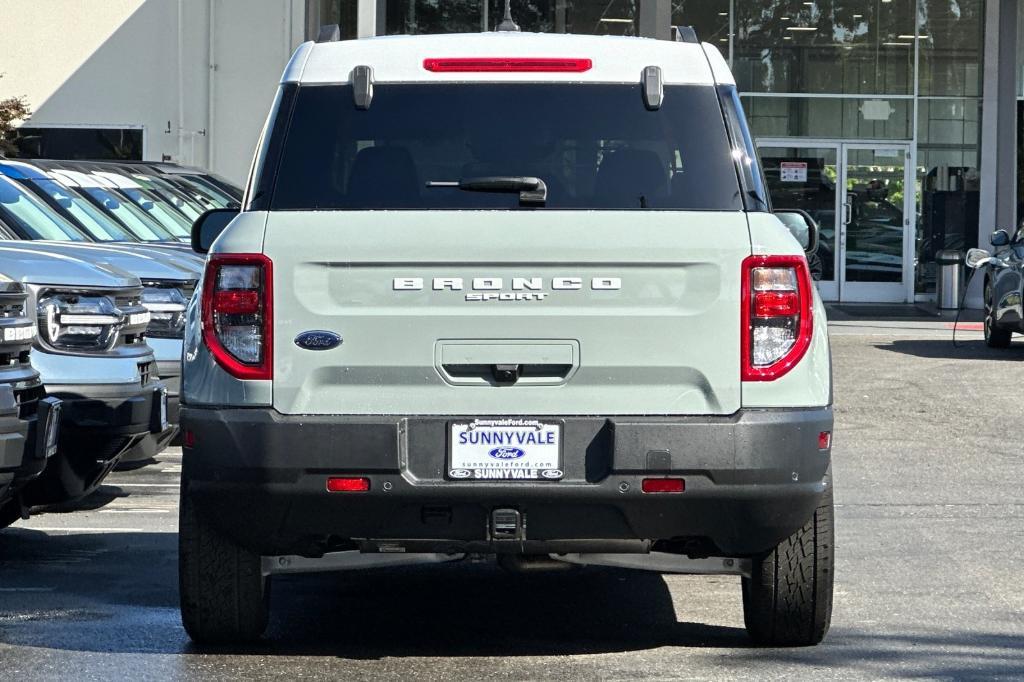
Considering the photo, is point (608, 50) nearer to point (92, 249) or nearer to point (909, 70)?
point (92, 249)

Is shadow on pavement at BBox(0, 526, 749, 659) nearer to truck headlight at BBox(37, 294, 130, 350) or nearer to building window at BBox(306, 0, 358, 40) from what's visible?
truck headlight at BBox(37, 294, 130, 350)

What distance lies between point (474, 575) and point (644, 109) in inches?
104

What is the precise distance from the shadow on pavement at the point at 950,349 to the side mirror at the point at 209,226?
42.5ft

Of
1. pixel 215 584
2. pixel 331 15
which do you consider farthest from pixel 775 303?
pixel 331 15

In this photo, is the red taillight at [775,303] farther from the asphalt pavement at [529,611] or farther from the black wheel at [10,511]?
the black wheel at [10,511]

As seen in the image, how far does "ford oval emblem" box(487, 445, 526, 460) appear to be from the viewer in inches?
211

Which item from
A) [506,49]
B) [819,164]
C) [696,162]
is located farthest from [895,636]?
[819,164]

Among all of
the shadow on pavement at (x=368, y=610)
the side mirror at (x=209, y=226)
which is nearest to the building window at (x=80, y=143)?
the shadow on pavement at (x=368, y=610)

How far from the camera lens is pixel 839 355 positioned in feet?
60.2

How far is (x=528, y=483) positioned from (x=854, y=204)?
22.8 metres

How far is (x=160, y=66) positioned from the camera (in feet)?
82.0

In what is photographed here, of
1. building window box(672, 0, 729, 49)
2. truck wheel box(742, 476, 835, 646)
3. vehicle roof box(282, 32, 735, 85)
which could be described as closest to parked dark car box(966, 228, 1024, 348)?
building window box(672, 0, 729, 49)

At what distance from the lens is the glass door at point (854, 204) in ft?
89.6

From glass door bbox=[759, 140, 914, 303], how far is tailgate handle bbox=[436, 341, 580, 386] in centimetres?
2234
